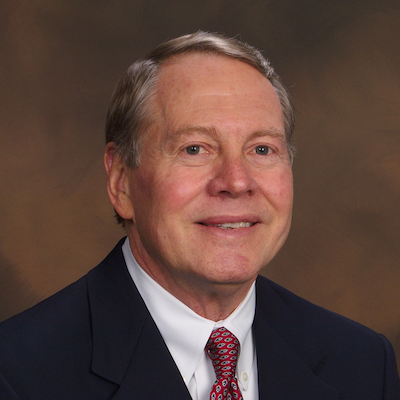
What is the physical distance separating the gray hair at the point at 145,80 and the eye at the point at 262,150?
0.33m

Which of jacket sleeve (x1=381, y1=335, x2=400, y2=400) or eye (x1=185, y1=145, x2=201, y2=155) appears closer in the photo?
eye (x1=185, y1=145, x2=201, y2=155)

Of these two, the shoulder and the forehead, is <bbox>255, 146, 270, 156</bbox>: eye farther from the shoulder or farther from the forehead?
the shoulder

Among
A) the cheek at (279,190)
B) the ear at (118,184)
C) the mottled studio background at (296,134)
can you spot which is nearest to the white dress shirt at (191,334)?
the ear at (118,184)

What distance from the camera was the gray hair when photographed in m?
2.97

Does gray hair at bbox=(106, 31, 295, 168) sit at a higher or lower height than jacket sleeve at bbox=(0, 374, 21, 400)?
higher

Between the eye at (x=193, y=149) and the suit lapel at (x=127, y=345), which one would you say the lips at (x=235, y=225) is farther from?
the suit lapel at (x=127, y=345)

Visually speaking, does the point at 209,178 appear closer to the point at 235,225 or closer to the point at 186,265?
the point at 235,225

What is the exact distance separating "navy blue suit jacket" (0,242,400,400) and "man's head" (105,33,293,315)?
0.26 meters

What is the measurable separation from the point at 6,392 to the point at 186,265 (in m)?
0.84

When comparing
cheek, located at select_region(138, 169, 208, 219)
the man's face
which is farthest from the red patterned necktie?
cheek, located at select_region(138, 169, 208, 219)

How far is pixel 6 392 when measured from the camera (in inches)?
100

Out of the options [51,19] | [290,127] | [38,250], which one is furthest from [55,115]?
[290,127]

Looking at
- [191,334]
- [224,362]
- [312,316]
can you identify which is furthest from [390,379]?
[191,334]

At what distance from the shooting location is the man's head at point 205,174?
279 cm
